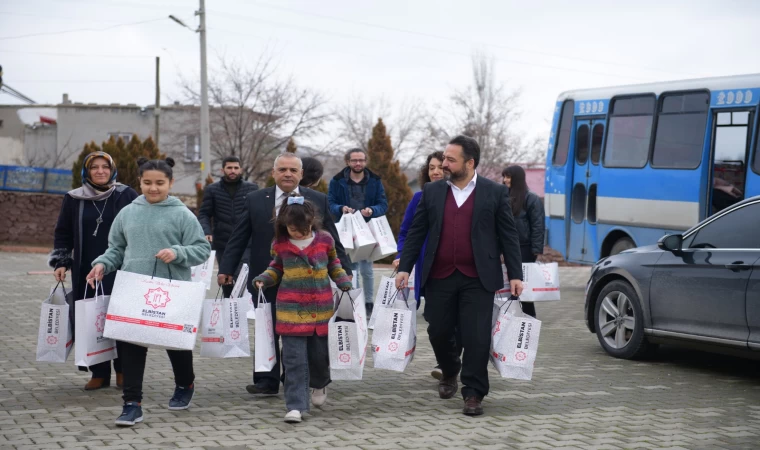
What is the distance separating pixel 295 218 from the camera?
6.43 metres

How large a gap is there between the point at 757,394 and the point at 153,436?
469 centimetres

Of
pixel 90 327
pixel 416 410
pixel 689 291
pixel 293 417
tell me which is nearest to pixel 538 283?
pixel 689 291

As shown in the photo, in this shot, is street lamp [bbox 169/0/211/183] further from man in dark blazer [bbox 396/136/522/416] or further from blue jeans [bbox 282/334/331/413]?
blue jeans [bbox 282/334/331/413]

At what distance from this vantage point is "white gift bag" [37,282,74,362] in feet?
23.3

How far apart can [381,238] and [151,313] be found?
5.54m

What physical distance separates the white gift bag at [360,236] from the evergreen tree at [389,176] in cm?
1502

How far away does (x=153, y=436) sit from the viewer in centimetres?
589

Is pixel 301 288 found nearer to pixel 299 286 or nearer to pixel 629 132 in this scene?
pixel 299 286

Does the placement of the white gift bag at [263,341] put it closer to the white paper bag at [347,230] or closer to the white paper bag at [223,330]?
the white paper bag at [223,330]

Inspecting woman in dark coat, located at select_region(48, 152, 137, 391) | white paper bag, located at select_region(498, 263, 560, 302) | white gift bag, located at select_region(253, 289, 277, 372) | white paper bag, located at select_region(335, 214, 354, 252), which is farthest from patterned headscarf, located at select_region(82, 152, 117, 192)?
white paper bag, located at select_region(498, 263, 560, 302)

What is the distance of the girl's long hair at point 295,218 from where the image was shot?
253 inches

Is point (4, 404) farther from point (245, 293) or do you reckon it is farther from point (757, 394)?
point (757, 394)

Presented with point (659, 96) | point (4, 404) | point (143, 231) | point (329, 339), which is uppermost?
point (659, 96)

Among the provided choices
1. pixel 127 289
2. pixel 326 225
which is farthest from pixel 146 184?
pixel 326 225
